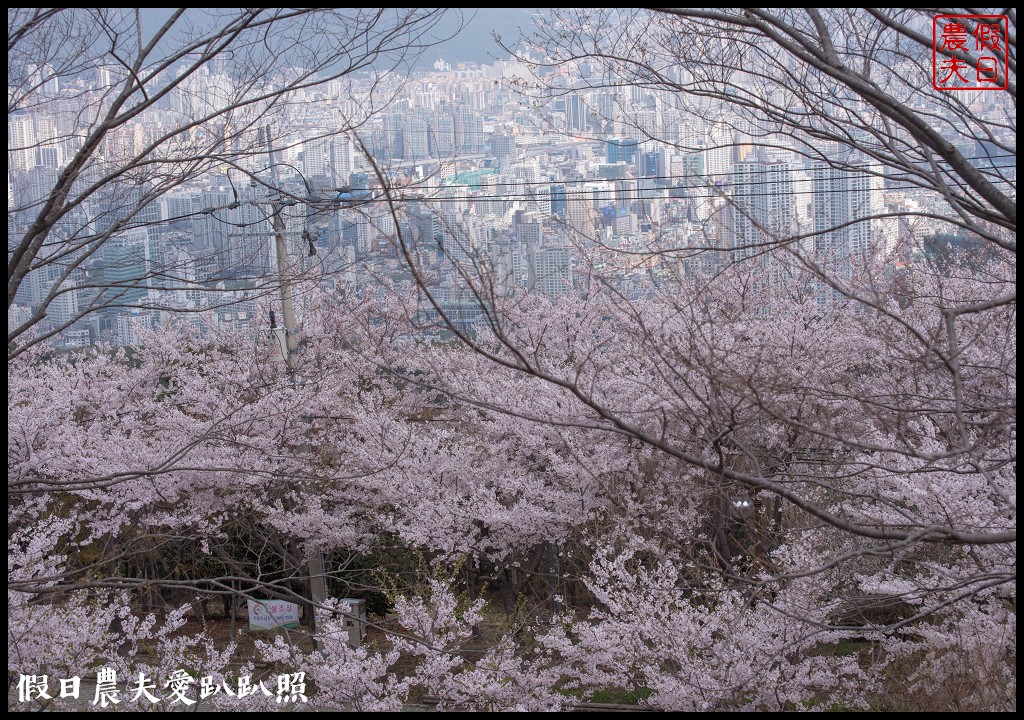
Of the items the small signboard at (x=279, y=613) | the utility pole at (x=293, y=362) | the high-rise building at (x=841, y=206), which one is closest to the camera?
the high-rise building at (x=841, y=206)

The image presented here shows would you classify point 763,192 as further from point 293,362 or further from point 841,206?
point 293,362

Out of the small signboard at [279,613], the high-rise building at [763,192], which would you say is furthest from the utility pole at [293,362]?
the high-rise building at [763,192]

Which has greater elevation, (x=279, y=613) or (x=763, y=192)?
(x=763, y=192)

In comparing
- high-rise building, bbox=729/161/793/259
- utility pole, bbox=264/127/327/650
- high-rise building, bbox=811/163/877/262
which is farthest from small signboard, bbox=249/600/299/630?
high-rise building, bbox=811/163/877/262

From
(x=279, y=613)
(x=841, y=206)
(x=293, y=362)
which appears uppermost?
(x=841, y=206)

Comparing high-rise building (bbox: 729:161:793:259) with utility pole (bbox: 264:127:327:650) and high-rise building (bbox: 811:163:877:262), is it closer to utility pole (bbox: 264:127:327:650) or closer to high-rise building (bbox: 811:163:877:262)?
high-rise building (bbox: 811:163:877:262)

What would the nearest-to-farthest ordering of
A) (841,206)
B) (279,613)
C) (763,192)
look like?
(763,192), (841,206), (279,613)

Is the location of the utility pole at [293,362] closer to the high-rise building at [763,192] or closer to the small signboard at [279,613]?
the small signboard at [279,613]

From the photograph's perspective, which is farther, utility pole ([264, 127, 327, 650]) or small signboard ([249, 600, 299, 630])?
small signboard ([249, 600, 299, 630])

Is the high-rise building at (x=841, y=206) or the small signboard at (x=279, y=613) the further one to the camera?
the small signboard at (x=279, y=613)

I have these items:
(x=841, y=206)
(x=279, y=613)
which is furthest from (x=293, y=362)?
(x=841, y=206)

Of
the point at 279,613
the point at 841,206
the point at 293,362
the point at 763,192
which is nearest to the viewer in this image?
the point at 763,192

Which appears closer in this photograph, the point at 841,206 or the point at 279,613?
the point at 841,206
